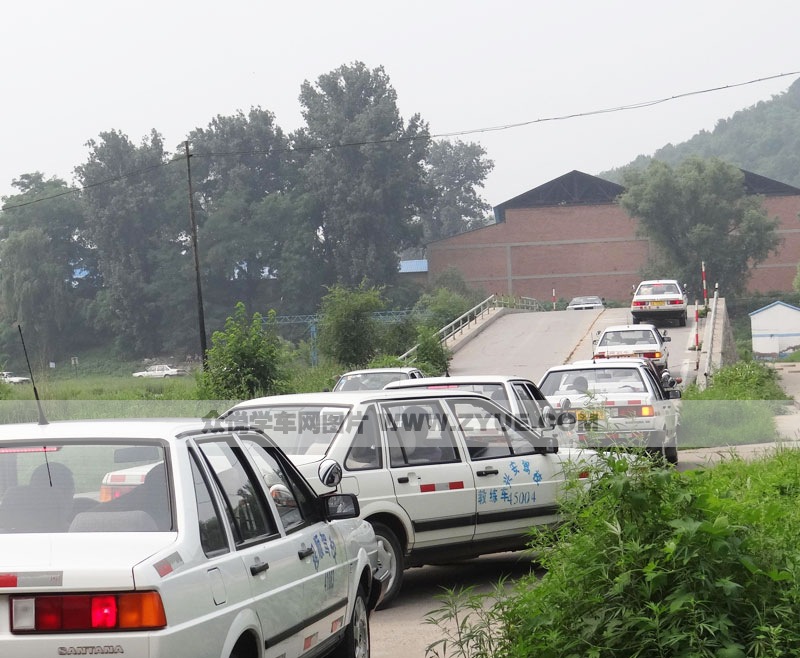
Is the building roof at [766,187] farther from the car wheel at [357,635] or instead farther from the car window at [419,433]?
the car wheel at [357,635]

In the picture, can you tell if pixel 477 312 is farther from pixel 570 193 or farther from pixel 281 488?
pixel 281 488

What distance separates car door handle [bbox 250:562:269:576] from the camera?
Answer: 4979mm

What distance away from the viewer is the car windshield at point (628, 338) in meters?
31.6

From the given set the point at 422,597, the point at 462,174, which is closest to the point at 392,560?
the point at 422,597

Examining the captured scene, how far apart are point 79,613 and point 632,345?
2828cm

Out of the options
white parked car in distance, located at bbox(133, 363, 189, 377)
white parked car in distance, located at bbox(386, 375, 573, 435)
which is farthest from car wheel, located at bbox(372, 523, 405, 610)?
white parked car in distance, located at bbox(133, 363, 189, 377)

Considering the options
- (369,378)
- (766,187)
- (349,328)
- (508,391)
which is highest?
(766,187)

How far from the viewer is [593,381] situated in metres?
18.2

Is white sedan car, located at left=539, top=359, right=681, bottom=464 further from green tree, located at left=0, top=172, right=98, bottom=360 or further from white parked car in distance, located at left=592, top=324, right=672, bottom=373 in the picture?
green tree, located at left=0, top=172, right=98, bottom=360

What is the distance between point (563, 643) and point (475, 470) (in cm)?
434

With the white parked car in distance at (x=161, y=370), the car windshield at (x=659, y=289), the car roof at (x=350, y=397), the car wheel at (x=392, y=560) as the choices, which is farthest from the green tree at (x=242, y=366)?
the white parked car in distance at (x=161, y=370)

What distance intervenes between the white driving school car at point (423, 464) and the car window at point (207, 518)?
3844mm

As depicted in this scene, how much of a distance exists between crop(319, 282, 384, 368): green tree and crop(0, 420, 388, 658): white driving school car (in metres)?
34.5

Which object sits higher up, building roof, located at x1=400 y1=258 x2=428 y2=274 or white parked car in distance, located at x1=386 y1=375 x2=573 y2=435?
building roof, located at x1=400 y1=258 x2=428 y2=274
